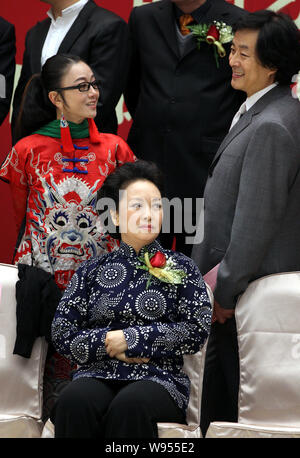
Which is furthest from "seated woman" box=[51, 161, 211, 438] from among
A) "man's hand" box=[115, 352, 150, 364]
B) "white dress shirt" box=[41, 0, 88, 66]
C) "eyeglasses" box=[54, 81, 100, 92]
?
"white dress shirt" box=[41, 0, 88, 66]

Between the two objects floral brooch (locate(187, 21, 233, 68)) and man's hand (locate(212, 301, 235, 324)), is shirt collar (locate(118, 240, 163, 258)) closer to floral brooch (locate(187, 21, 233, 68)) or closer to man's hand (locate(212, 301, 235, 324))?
man's hand (locate(212, 301, 235, 324))

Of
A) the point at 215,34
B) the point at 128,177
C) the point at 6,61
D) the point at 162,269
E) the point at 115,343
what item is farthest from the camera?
the point at 6,61

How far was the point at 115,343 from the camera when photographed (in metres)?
2.79

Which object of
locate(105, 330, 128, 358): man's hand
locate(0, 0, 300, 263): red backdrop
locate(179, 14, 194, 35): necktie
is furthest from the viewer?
locate(0, 0, 300, 263): red backdrop

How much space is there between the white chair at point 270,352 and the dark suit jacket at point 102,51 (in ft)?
3.45

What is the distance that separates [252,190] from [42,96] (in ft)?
3.06

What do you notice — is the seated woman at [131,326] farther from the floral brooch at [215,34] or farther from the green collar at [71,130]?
the floral brooch at [215,34]

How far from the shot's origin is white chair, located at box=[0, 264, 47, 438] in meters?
3.01

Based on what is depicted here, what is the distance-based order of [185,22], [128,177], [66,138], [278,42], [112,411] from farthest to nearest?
[185,22] → [66,138] → [278,42] → [128,177] → [112,411]

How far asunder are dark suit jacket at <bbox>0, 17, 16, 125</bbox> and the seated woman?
971 millimetres

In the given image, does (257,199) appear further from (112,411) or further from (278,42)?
(112,411)

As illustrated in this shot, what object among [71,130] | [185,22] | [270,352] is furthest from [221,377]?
[185,22]

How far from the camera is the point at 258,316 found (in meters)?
3.00

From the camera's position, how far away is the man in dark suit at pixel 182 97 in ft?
11.9
